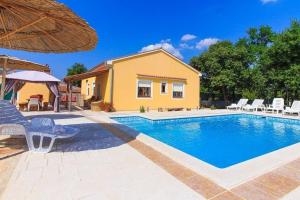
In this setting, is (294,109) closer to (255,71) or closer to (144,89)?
(255,71)

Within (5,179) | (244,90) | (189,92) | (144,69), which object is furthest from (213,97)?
(5,179)

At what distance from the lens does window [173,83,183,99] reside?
2008cm

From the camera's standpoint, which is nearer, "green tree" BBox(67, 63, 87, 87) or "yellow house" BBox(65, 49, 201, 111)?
"yellow house" BBox(65, 49, 201, 111)

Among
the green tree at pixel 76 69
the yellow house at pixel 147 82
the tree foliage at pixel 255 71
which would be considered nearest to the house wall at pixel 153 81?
the yellow house at pixel 147 82

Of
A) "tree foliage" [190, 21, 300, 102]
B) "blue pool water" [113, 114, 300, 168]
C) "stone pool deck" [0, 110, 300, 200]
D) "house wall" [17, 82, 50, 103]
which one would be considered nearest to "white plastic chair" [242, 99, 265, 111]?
"tree foliage" [190, 21, 300, 102]

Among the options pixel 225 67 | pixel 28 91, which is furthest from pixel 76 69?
pixel 225 67

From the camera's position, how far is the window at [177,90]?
20.1 m

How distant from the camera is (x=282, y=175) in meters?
4.22

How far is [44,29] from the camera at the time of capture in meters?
6.11

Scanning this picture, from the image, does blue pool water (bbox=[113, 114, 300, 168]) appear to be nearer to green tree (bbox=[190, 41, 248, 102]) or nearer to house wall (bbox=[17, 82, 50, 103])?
green tree (bbox=[190, 41, 248, 102])

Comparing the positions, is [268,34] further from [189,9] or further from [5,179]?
[5,179]

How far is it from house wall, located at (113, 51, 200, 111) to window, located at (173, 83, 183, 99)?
432mm

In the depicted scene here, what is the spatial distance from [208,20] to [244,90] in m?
17.6

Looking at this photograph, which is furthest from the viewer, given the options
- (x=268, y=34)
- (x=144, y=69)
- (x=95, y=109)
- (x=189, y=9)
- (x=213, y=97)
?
(x=268, y=34)
